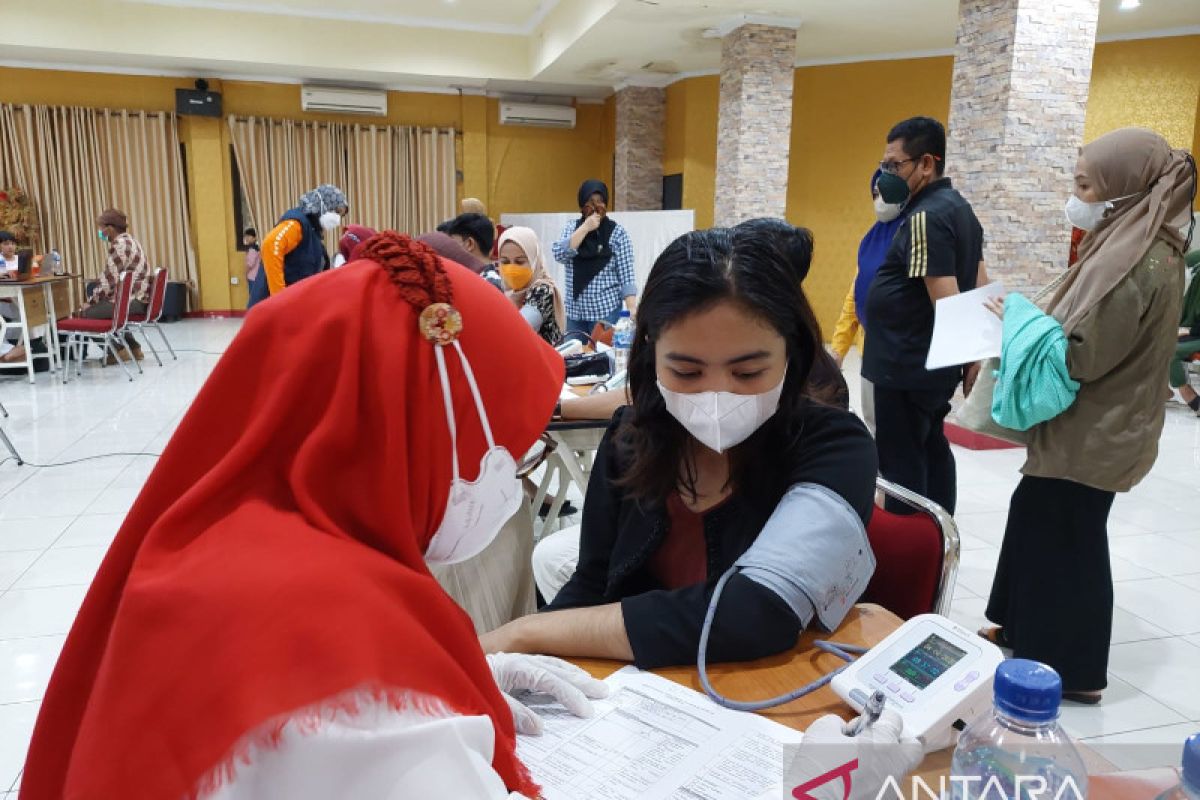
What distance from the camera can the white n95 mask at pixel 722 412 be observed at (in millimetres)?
1271

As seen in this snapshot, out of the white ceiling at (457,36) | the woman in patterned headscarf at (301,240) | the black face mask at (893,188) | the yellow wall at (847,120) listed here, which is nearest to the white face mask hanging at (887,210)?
the black face mask at (893,188)

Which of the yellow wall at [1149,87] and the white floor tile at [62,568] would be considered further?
the yellow wall at [1149,87]

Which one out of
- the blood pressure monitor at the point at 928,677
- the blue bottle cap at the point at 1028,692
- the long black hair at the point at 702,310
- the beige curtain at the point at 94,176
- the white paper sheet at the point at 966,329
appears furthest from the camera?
the beige curtain at the point at 94,176

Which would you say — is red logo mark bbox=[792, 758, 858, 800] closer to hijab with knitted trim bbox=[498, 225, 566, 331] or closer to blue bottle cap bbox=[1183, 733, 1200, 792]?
blue bottle cap bbox=[1183, 733, 1200, 792]

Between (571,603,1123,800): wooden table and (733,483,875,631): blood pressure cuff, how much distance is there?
0.12ft

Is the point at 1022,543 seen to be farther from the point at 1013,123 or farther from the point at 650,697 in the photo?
the point at 1013,123

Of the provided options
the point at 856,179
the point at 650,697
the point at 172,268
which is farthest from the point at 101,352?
the point at 650,697

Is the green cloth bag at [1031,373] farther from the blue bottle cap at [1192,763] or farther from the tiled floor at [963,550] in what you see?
the blue bottle cap at [1192,763]

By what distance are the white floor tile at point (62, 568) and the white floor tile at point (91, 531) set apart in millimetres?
54

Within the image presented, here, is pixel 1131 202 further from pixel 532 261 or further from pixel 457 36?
pixel 457 36

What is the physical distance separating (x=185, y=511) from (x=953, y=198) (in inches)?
106

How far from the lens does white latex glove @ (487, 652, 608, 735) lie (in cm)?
98

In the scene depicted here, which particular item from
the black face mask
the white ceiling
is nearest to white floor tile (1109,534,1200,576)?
the black face mask

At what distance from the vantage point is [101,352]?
8039 millimetres
